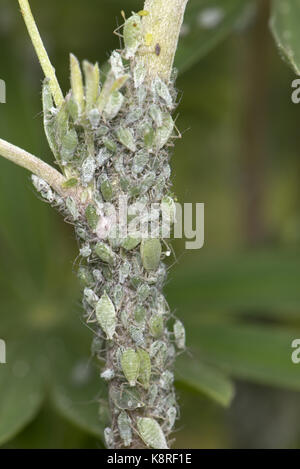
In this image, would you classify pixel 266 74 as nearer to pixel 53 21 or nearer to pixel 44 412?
pixel 53 21

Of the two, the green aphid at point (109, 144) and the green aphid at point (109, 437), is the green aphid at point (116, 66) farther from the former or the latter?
the green aphid at point (109, 437)

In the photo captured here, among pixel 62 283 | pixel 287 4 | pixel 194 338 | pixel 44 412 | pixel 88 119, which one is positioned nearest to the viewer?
pixel 88 119

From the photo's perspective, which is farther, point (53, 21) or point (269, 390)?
point (53, 21)

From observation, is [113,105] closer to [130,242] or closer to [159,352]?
[130,242]

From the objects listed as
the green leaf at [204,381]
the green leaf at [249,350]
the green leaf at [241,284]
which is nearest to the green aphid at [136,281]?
the green leaf at [204,381]

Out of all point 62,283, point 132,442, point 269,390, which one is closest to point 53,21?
point 62,283
